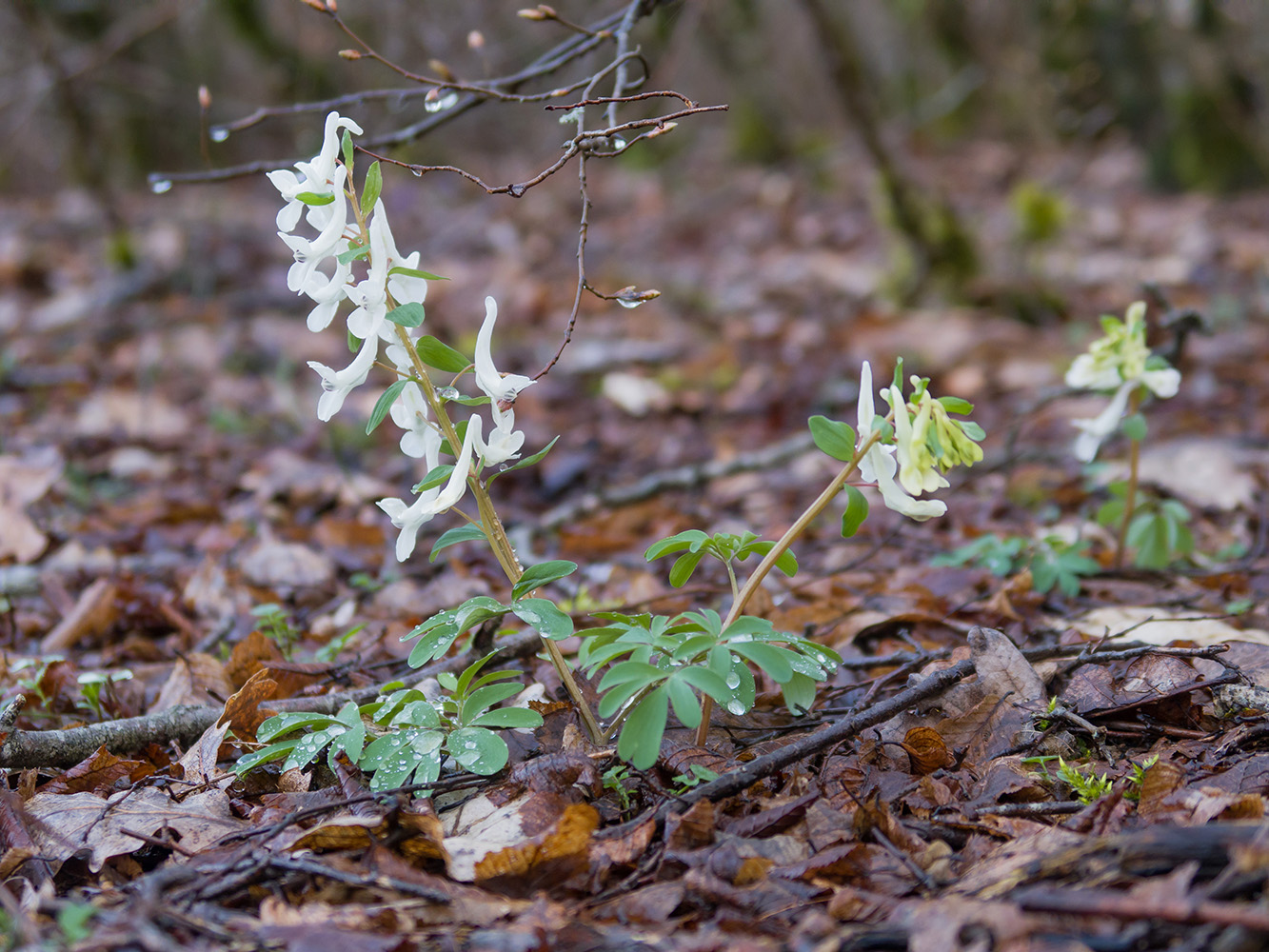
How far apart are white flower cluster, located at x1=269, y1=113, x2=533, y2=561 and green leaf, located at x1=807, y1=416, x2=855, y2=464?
542 millimetres

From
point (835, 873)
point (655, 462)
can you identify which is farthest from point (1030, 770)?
point (655, 462)

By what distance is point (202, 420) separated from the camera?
16.8 ft

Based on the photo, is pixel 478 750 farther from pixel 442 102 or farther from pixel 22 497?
pixel 22 497

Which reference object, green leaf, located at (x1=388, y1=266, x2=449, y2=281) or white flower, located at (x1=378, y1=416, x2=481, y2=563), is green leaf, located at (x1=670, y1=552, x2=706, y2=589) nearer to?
white flower, located at (x1=378, y1=416, x2=481, y2=563)

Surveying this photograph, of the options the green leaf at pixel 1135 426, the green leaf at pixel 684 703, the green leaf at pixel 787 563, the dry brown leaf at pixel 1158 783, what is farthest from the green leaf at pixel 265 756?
the green leaf at pixel 1135 426

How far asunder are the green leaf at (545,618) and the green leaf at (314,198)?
0.80 metres

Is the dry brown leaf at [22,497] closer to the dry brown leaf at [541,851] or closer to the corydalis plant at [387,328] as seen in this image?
the corydalis plant at [387,328]

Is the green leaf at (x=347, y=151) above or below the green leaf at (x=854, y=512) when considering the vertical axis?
above

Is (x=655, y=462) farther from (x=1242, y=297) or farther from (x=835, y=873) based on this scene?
(x=1242, y=297)

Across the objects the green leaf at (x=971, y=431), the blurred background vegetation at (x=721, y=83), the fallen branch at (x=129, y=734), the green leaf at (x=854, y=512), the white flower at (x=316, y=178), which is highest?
the blurred background vegetation at (x=721, y=83)

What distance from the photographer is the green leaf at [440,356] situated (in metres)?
1.74

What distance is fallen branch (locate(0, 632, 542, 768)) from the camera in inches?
77.7

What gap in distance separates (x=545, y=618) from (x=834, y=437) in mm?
627

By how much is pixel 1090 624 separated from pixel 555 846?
1.66 metres
